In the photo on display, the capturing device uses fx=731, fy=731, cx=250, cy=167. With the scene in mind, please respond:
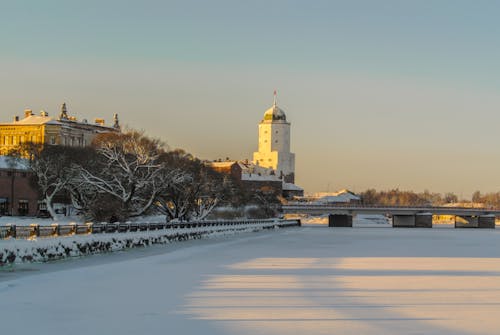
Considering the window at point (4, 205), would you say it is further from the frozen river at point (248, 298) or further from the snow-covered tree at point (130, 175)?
the frozen river at point (248, 298)

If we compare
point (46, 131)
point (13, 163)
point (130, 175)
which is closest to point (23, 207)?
point (13, 163)

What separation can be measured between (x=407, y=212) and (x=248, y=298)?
137683 mm

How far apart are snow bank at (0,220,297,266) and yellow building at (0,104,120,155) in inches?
3838

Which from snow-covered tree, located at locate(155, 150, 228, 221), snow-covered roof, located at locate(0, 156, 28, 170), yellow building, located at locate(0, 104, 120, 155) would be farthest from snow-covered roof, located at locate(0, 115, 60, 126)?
snow-covered tree, located at locate(155, 150, 228, 221)

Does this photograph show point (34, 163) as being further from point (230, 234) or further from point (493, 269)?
point (493, 269)

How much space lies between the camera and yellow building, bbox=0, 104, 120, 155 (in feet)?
518

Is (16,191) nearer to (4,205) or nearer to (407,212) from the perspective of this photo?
(4,205)

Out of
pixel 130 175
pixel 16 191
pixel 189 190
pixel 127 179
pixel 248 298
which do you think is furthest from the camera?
pixel 16 191

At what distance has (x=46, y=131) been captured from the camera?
158 meters

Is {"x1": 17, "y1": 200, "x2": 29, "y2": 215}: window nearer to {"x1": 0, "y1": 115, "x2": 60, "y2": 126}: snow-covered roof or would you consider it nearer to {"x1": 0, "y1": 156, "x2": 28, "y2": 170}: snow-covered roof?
{"x1": 0, "y1": 156, "x2": 28, "y2": 170}: snow-covered roof

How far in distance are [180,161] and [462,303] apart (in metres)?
69.0

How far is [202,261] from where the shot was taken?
124 feet

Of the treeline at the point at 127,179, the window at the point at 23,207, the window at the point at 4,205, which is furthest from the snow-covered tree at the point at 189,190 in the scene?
the window at the point at 4,205

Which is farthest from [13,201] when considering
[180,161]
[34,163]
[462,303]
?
[462,303]
